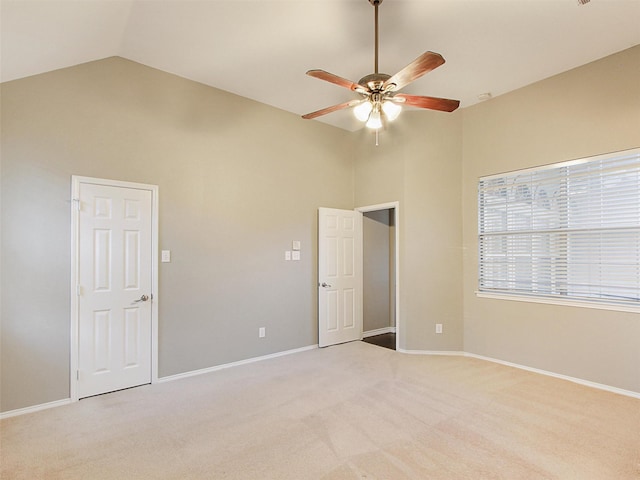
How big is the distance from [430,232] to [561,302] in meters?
1.69

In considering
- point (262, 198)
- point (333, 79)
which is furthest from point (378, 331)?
point (333, 79)

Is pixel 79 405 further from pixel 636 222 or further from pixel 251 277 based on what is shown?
pixel 636 222

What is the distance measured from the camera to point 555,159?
3.81m

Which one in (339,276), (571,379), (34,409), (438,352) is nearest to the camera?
(34,409)

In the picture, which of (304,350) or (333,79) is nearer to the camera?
(333,79)

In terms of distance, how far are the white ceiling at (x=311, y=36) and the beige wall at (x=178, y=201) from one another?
1.17 ft

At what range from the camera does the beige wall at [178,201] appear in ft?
9.78

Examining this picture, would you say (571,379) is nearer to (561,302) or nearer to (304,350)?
(561,302)

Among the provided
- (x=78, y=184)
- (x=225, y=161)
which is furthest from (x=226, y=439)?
(x=225, y=161)

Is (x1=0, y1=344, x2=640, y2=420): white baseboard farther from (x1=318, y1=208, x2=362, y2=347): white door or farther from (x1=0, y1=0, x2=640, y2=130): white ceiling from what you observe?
(x1=0, y1=0, x2=640, y2=130): white ceiling

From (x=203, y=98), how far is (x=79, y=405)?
3.42m

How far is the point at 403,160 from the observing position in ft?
15.9

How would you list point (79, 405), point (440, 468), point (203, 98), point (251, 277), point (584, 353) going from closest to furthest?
1. point (440, 468)
2. point (79, 405)
3. point (584, 353)
4. point (203, 98)
5. point (251, 277)

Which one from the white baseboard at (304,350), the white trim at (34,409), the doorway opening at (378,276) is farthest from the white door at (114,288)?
the doorway opening at (378,276)
